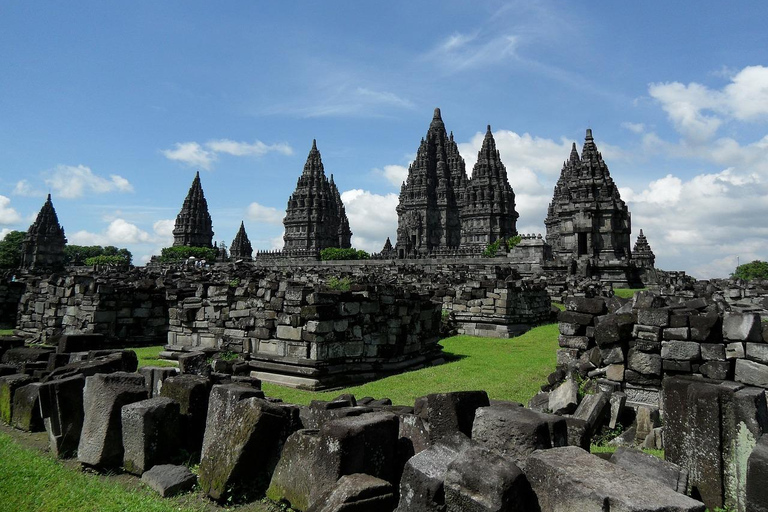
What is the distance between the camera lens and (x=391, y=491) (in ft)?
11.1

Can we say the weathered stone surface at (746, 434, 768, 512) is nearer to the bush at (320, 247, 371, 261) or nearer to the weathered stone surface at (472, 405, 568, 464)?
the weathered stone surface at (472, 405, 568, 464)

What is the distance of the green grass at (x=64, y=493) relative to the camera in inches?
154

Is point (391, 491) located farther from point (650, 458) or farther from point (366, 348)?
point (366, 348)

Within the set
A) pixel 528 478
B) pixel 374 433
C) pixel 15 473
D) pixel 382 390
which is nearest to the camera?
pixel 528 478

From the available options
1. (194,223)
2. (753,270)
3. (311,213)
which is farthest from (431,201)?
(753,270)

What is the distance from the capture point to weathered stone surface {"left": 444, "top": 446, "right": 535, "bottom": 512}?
2.78 m

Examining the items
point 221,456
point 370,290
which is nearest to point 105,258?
point 370,290

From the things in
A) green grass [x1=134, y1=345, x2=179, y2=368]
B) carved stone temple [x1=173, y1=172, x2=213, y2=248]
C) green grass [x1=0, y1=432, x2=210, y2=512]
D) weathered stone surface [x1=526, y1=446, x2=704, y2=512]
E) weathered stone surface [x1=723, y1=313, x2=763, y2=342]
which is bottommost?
green grass [x1=134, y1=345, x2=179, y2=368]

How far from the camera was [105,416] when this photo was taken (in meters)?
4.87

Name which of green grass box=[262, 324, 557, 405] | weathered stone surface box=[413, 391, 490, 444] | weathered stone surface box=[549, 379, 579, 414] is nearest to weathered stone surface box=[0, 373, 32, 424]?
green grass box=[262, 324, 557, 405]

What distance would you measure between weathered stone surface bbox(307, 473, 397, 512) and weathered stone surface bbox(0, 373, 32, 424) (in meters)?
5.50

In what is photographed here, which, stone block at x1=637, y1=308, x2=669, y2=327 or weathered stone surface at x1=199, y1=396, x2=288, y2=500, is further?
stone block at x1=637, y1=308, x2=669, y2=327

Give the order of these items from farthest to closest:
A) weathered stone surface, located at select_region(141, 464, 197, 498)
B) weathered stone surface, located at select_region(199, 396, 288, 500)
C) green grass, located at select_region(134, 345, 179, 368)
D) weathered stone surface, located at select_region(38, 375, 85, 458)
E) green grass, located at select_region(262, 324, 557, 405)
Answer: green grass, located at select_region(134, 345, 179, 368) → green grass, located at select_region(262, 324, 557, 405) → weathered stone surface, located at select_region(38, 375, 85, 458) → weathered stone surface, located at select_region(141, 464, 197, 498) → weathered stone surface, located at select_region(199, 396, 288, 500)

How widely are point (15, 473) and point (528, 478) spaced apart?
4.62 m
